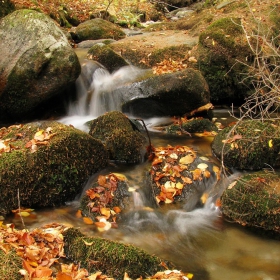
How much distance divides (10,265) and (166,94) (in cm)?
523

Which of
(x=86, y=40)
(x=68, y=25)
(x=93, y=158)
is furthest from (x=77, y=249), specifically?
(x=68, y=25)

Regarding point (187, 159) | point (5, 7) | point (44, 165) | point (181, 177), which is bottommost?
point (181, 177)

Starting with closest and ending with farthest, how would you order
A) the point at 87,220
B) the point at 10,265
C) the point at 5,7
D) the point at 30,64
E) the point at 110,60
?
1. the point at 10,265
2. the point at 87,220
3. the point at 30,64
4. the point at 5,7
5. the point at 110,60

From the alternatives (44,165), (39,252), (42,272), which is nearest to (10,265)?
(42,272)

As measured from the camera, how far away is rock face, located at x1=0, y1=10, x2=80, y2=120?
7.57 metres

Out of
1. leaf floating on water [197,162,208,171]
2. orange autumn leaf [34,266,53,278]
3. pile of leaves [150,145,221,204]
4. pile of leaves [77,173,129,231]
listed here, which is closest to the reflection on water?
pile of leaves [77,173,129,231]

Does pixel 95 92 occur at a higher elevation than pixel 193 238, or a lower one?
higher

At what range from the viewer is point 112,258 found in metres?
3.73

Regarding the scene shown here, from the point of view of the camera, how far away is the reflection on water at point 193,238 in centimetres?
418

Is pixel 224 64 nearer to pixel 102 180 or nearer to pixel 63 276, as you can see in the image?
pixel 102 180

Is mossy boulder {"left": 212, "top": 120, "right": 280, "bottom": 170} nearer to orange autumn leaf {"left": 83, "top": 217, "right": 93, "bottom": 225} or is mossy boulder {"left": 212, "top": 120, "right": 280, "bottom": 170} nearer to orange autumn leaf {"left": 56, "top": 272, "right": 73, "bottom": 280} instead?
orange autumn leaf {"left": 83, "top": 217, "right": 93, "bottom": 225}

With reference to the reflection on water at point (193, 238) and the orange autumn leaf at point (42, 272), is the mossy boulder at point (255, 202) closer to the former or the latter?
the reflection on water at point (193, 238)

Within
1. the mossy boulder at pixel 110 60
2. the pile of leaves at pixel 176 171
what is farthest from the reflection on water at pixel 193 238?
the mossy boulder at pixel 110 60

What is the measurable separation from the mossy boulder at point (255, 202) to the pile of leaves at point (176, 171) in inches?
22.9
